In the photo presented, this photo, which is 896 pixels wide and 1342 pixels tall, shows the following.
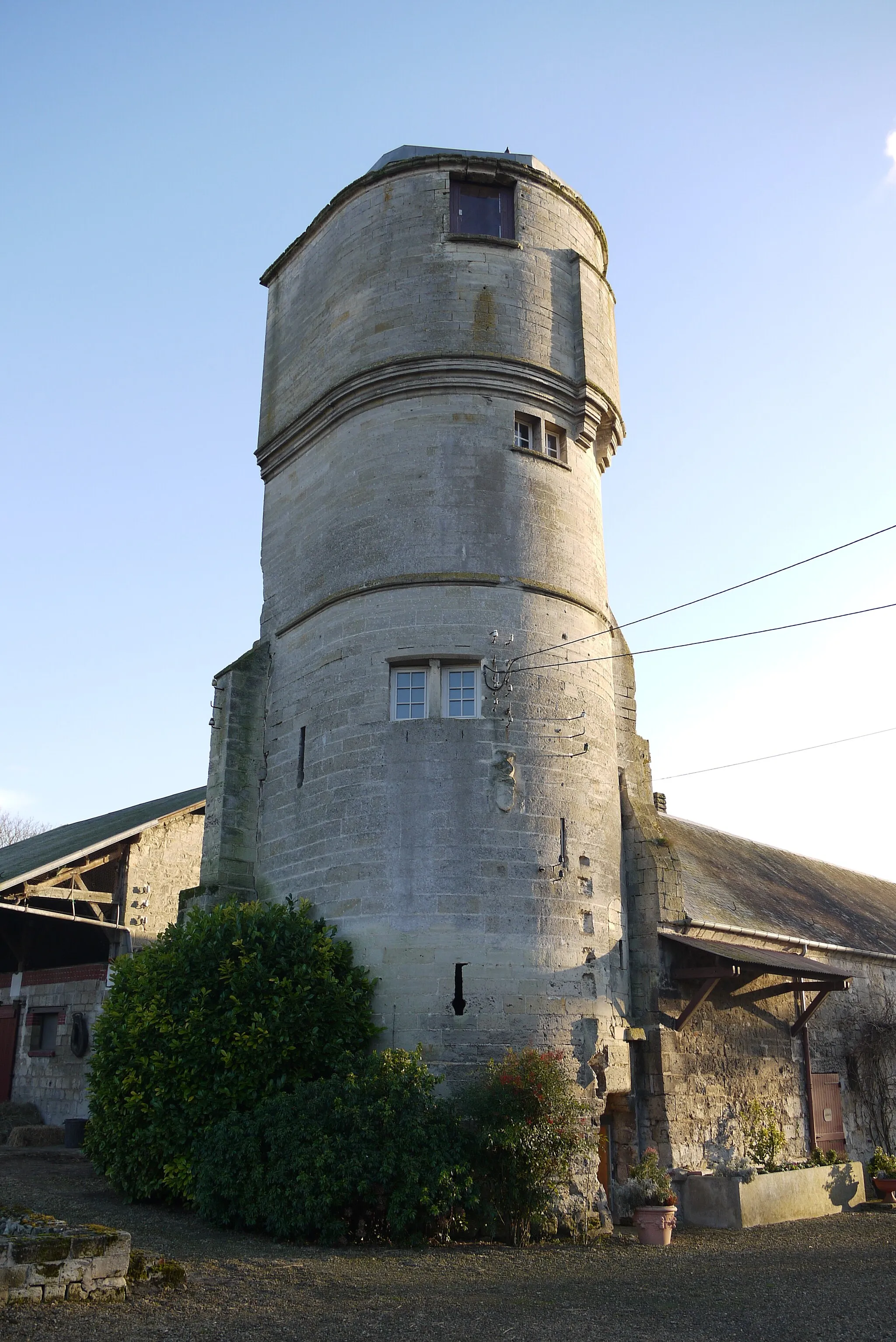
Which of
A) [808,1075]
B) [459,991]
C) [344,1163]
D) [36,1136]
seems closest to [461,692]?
[459,991]

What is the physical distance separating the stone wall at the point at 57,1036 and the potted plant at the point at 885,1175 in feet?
40.7

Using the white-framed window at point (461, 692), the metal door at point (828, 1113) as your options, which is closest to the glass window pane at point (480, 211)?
the white-framed window at point (461, 692)

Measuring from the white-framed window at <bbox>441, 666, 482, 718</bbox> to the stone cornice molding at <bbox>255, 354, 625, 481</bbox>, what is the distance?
3870 mm

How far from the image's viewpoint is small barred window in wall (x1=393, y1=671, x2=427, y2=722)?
12.8 m

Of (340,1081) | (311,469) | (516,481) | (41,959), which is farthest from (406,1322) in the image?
(41,959)

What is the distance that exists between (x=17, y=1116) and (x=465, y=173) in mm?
17190

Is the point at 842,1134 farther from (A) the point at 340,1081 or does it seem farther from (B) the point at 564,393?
(B) the point at 564,393

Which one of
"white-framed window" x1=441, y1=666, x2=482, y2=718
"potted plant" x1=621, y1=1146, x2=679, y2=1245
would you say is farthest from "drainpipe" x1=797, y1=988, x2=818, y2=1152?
"white-framed window" x1=441, y1=666, x2=482, y2=718

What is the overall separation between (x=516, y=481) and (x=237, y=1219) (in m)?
9.07

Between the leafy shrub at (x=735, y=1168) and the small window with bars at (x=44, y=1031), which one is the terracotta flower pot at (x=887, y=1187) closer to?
the leafy shrub at (x=735, y=1168)

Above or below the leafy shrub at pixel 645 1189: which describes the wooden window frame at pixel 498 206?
above

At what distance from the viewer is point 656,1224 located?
11.0 meters

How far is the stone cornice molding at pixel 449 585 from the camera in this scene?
13.1m

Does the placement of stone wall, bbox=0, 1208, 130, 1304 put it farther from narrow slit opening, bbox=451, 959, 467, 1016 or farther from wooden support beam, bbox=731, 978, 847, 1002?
wooden support beam, bbox=731, 978, 847, 1002
